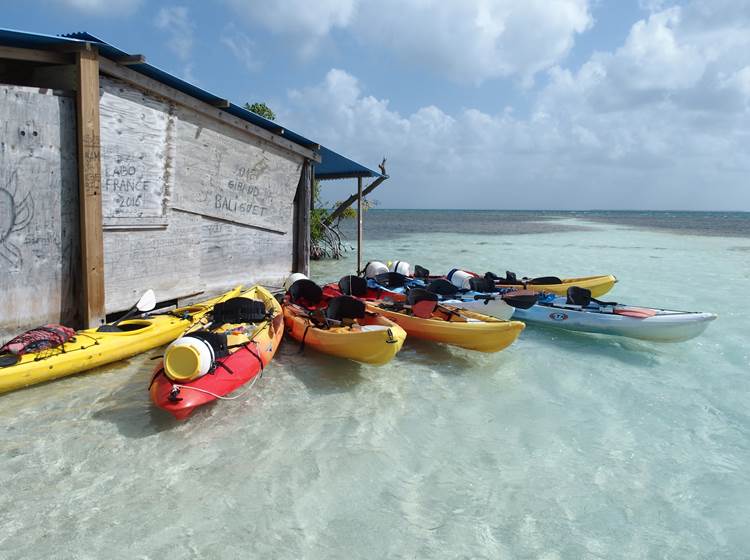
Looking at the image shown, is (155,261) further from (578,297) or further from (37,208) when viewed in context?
(578,297)

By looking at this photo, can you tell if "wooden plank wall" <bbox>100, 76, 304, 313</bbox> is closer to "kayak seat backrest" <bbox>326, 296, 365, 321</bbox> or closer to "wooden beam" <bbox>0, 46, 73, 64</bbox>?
"wooden beam" <bbox>0, 46, 73, 64</bbox>

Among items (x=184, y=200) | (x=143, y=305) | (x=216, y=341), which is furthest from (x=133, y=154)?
(x=216, y=341)

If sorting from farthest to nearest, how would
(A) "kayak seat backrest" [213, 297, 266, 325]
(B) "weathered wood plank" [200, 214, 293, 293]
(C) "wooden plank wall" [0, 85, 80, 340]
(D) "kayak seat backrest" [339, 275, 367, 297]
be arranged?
1. (D) "kayak seat backrest" [339, 275, 367, 297]
2. (B) "weathered wood plank" [200, 214, 293, 293]
3. (A) "kayak seat backrest" [213, 297, 266, 325]
4. (C) "wooden plank wall" [0, 85, 80, 340]

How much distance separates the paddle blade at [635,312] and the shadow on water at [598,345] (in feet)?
1.86

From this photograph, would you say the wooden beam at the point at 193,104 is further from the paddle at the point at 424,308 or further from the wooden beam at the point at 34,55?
the paddle at the point at 424,308

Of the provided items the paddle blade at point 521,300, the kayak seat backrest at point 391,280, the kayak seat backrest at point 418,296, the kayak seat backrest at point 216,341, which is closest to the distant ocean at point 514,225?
→ the kayak seat backrest at point 391,280

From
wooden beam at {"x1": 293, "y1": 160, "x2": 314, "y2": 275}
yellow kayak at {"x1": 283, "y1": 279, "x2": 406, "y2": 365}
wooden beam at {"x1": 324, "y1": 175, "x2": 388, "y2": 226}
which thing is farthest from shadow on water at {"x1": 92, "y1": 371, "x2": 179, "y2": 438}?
wooden beam at {"x1": 324, "y1": 175, "x2": 388, "y2": 226}

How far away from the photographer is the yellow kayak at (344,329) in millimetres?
5734

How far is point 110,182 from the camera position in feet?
20.1

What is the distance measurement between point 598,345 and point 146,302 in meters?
6.79

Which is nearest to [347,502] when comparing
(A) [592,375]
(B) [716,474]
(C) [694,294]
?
(B) [716,474]

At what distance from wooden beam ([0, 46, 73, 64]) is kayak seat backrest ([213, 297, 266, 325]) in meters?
3.39

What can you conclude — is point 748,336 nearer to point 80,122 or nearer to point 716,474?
point 716,474

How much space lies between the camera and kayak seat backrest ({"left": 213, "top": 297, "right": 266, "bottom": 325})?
6.57m
